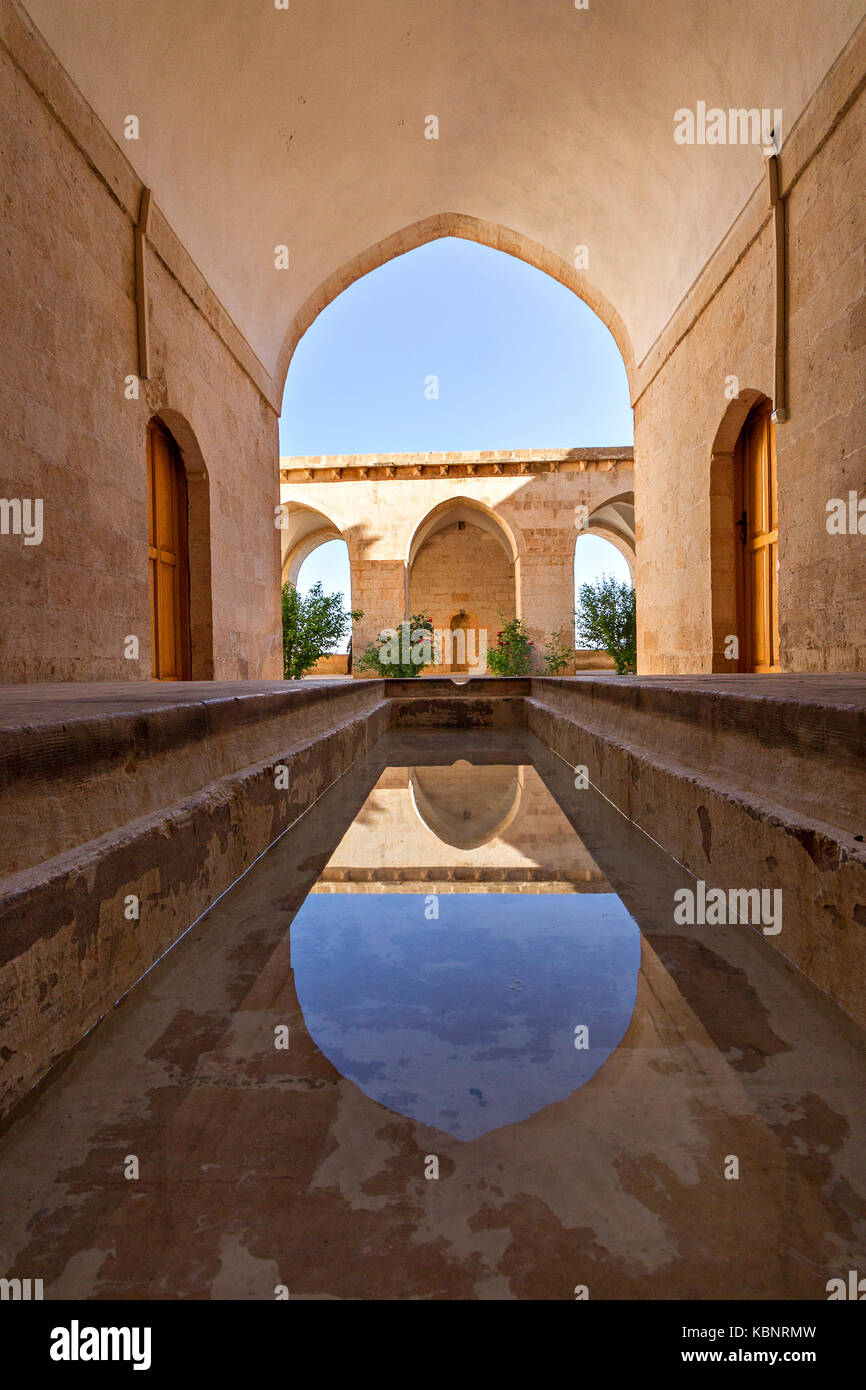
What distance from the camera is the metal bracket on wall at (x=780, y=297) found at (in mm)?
5559

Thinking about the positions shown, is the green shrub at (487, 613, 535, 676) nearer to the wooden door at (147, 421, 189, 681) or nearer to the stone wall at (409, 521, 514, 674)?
the stone wall at (409, 521, 514, 674)

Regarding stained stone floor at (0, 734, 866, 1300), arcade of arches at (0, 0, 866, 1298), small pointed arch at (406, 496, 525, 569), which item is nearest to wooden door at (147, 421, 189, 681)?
arcade of arches at (0, 0, 866, 1298)

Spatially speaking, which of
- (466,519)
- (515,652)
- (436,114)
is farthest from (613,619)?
(466,519)

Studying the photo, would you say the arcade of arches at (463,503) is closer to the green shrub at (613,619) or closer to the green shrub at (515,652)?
the green shrub at (515,652)

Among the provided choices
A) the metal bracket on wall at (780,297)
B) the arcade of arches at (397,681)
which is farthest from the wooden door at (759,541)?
the metal bracket on wall at (780,297)

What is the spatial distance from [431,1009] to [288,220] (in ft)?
30.3

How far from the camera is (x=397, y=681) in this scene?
9039mm

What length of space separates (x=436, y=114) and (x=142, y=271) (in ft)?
14.4

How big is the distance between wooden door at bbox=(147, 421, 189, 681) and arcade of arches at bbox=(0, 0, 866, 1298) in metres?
0.05

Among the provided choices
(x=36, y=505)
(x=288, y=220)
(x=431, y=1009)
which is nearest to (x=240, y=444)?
(x=288, y=220)

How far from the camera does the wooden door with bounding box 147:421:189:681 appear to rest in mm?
7168

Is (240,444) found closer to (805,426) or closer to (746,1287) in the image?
(805,426)

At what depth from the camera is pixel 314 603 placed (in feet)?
38.5

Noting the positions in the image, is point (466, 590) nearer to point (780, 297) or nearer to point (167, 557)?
point (167, 557)
